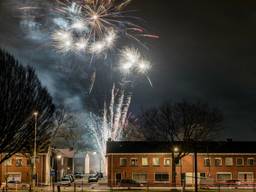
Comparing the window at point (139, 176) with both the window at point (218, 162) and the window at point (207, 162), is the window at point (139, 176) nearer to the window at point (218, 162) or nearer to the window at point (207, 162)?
the window at point (207, 162)

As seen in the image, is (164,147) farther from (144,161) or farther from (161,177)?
(161,177)

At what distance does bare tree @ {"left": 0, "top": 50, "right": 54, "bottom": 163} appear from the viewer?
155 ft

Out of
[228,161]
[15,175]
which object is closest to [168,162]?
[228,161]

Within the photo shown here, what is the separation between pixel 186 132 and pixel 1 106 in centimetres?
4166

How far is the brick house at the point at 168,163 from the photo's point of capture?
3521 inches

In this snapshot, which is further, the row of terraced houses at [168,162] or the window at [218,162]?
the window at [218,162]

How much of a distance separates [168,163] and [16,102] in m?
46.6

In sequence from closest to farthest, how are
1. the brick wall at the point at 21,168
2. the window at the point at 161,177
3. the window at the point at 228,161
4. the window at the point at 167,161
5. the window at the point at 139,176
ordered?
the window at the point at 161,177 → the window at the point at 139,176 → the window at the point at 167,161 → the window at the point at 228,161 → the brick wall at the point at 21,168

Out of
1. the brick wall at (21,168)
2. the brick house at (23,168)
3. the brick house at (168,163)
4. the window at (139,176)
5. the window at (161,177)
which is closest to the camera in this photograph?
the window at (161,177)

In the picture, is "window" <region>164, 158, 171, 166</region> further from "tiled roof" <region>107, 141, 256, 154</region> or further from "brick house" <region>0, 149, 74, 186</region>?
"brick house" <region>0, 149, 74, 186</region>

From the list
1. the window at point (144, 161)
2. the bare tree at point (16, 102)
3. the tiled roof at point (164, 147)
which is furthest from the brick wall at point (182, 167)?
the bare tree at point (16, 102)

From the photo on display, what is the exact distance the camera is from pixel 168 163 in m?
90.2

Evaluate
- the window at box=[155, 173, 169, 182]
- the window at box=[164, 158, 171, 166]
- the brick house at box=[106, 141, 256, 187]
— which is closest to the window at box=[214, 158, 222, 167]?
the brick house at box=[106, 141, 256, 187]

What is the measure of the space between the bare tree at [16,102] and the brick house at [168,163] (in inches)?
1319
